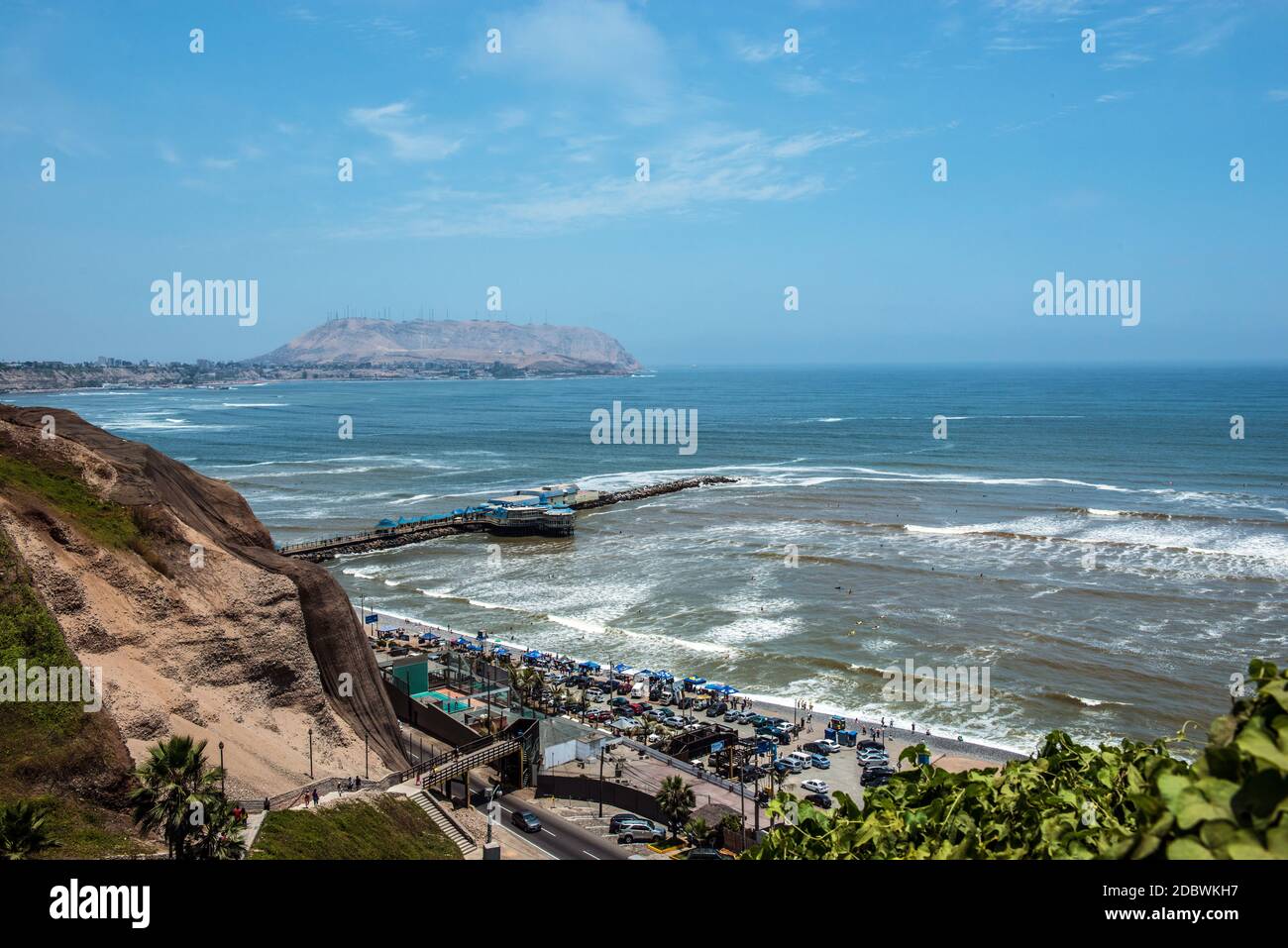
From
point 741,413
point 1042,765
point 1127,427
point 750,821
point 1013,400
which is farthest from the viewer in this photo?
point 1013,400

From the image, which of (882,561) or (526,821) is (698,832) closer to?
(526,821)

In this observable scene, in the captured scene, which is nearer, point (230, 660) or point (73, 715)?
point (73, 715)

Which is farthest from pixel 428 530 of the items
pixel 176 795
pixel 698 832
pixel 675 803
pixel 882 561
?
pixel 176 795
